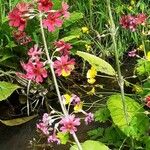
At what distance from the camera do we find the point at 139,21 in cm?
346

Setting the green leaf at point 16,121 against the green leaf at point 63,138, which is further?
the green leaf at point 16,121

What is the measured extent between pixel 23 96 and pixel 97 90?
1.84 feet

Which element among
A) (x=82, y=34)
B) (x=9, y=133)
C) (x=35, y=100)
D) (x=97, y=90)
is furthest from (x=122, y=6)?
(x=9, y=133)

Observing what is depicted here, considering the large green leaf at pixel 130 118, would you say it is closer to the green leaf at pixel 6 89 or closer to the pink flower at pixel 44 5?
the green leaf at pixel 6 89

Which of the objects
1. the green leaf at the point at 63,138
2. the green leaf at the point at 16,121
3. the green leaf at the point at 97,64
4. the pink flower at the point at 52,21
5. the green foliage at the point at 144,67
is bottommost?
the green leaf at the point at 16,121

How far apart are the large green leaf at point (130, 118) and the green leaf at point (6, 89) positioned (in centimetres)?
85

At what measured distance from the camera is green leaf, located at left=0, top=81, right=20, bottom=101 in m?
3.82

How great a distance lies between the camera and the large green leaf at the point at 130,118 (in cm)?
309

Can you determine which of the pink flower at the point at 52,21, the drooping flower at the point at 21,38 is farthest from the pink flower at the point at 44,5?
the drooping flower at the point at 21,38

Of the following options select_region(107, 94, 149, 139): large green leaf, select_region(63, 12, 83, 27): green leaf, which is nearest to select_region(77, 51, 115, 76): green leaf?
select_region(107, 94, 149, 139): large green leaf

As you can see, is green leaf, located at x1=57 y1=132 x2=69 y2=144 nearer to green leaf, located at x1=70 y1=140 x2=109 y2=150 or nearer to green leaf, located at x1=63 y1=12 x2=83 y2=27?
green leaf, located at x1=70 y1=140 x2=109 y2=150

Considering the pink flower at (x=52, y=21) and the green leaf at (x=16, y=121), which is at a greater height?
the pink flower at (x=52, y=21)

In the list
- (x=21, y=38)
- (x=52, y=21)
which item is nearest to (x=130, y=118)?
(x=52, y=21)

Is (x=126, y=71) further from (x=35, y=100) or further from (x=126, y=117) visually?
(x=126, y=117)
